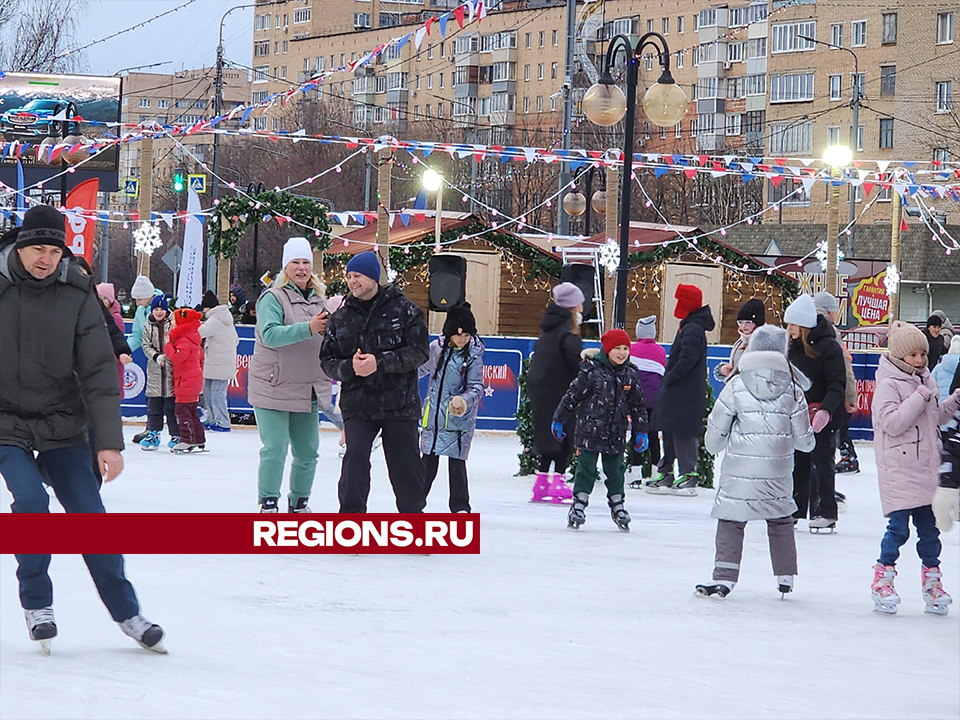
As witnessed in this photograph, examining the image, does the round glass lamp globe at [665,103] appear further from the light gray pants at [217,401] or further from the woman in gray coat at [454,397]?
the light gray pants at [217,401]

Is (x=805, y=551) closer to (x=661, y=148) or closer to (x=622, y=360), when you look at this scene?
(x=622, y=360)

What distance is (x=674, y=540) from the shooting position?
1044 cm

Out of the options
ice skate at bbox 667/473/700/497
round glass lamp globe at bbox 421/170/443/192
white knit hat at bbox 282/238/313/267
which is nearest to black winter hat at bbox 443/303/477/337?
white knit hat at bbox 282/238/313/267

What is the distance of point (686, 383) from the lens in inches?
531

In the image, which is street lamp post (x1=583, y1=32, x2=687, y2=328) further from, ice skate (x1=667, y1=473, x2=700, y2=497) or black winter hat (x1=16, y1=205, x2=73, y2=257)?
black winter hat (x1=16, y1=205, x2=73, y2=257)

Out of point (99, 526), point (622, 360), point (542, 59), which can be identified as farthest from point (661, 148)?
point (99, 526)

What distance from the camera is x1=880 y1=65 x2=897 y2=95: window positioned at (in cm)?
6719

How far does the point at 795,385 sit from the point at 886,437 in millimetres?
717

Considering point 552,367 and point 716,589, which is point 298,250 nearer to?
point 716,589

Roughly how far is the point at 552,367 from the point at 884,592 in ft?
16.3

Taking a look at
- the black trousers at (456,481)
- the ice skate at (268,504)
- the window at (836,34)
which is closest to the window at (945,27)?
the window at (836,34)

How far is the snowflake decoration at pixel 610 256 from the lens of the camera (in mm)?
25234

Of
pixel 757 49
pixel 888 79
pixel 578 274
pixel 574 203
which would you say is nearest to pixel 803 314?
pixel 578 274

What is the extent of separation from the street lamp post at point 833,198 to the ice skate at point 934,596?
12.5 metres
